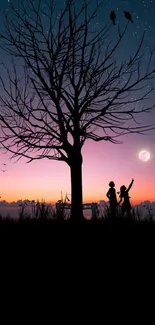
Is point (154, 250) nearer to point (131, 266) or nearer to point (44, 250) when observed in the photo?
point (131, 266)

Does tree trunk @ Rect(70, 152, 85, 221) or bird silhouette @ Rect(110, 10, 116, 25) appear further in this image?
tree trunk @ Rect(70, 152, 85, 221)

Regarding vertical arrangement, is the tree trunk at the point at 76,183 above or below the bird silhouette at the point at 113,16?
below

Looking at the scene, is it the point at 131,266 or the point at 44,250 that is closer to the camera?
the point at 131,266

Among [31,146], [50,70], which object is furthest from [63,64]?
[31,146]

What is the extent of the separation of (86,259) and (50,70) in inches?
289

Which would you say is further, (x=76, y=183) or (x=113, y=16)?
(x=76, y=183)

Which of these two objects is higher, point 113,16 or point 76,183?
point 113,16

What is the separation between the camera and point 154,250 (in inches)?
231

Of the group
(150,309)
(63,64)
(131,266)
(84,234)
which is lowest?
(150,309)

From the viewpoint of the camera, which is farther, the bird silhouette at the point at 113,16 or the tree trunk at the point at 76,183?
the tree trunk at the point at 76,183

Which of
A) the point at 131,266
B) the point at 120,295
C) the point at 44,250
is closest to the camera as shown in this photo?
the point at 120,295

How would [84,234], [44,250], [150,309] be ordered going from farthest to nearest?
[84,234] → [44,250] → [150,309]

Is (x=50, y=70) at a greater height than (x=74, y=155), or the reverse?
(x=50, y=70)

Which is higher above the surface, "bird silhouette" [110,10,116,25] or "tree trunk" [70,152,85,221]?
"bird silhouette" [110,10,116,25]
